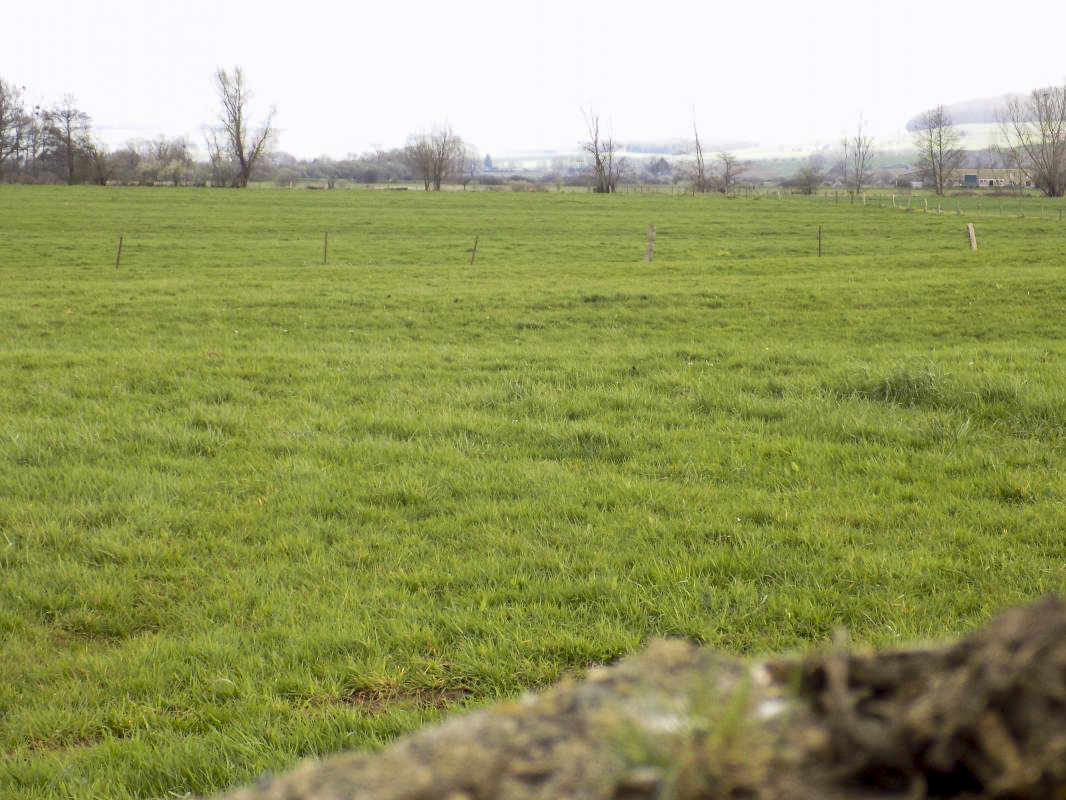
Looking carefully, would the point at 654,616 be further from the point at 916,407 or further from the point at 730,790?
the point at 916,407

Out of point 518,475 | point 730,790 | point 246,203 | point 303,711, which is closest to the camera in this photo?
point 730,790

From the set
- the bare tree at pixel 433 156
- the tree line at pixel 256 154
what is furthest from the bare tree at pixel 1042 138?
the bare tree at pixel 433 156

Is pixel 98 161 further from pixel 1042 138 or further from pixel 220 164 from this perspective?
pixel 1042 138

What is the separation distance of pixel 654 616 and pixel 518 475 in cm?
256

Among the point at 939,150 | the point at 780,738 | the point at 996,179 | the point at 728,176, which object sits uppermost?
the point at 939,150

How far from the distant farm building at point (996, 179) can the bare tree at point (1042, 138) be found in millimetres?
1320

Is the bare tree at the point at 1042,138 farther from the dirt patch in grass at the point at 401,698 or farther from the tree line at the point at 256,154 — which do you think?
the dirt patch in grass at the point at 401,698

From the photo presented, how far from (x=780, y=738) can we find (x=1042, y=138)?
112573 millimetres

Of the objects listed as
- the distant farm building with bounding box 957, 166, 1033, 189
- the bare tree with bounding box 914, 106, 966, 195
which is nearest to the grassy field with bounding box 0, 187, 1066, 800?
the distant farm building with bounding box 957, 166, 1033, 189

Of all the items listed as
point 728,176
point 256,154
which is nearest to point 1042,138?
point 728,176

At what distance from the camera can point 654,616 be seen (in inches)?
202

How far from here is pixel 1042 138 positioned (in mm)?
94375

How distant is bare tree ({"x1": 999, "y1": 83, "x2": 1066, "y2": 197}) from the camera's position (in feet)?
293

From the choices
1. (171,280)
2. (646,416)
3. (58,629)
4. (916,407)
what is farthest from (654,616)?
(171,280)
